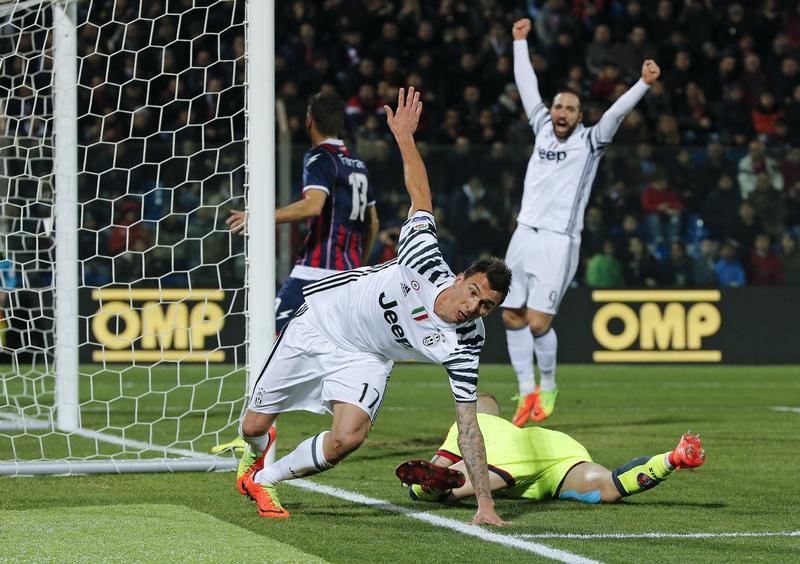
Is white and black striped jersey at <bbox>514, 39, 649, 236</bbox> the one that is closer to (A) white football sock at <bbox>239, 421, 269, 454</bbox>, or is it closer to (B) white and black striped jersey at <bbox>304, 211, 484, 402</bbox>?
(B) white and black striped jersey at <bbox>304, 211, 484, 402</bbox>

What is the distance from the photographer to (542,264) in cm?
1016

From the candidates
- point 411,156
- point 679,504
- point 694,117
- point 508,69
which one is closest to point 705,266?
point 694,117

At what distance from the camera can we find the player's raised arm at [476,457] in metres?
5.67

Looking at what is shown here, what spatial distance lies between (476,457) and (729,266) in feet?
38.2

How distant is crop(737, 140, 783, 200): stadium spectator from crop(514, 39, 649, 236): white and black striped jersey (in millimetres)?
6977

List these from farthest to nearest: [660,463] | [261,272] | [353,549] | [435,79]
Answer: [435,79], [261,272], [660,463], [353,549]

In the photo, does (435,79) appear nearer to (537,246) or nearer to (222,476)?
(537,246)

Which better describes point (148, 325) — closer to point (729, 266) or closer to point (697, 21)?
point (729, 266)

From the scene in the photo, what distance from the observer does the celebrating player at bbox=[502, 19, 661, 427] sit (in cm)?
1002

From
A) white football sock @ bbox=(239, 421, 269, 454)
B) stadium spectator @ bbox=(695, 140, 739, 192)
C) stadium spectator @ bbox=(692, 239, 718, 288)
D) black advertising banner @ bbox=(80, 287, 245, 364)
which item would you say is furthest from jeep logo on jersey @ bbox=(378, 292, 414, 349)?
stadium spectator @ bbox=(695, 140, 739, 192)

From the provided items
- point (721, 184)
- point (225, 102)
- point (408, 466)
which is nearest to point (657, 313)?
point (721, 184)

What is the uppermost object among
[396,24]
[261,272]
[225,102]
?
[396,24]

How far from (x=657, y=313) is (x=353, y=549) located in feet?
38.9

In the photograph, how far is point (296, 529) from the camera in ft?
18.6
